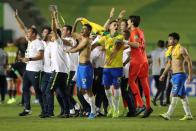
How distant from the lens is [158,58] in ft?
92.9

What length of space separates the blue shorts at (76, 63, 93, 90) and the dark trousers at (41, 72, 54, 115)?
37.3 inches

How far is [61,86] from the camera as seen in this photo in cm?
1953

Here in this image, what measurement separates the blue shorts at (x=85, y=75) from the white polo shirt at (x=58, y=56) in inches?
23.3

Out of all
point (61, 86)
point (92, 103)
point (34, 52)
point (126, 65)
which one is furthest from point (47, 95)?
point (126, 65)

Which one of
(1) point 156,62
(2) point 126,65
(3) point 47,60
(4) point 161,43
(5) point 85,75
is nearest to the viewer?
(5) point 85,75

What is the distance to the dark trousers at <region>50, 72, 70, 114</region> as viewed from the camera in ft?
63.6

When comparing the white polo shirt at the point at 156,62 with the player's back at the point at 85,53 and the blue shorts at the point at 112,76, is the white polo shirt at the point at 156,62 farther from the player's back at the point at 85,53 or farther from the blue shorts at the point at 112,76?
the player's back at the point at 85,53

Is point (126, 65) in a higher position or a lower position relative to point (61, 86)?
higher

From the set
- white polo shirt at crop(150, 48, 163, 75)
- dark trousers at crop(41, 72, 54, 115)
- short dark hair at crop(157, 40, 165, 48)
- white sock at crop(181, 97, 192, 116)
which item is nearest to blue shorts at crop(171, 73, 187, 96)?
white sock at crop(181, 97, 192, 116)

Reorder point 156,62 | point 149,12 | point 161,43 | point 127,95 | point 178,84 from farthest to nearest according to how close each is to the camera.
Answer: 1. point 149,12
2. point 156,62
3. point 161,43
4. point 127,95
5. point 178,84

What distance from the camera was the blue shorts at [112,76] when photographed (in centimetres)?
1956

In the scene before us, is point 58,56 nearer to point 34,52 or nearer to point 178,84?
point 34,52

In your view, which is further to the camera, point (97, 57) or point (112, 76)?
point (97, 57)

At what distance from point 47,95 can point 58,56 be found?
95 centimetres
